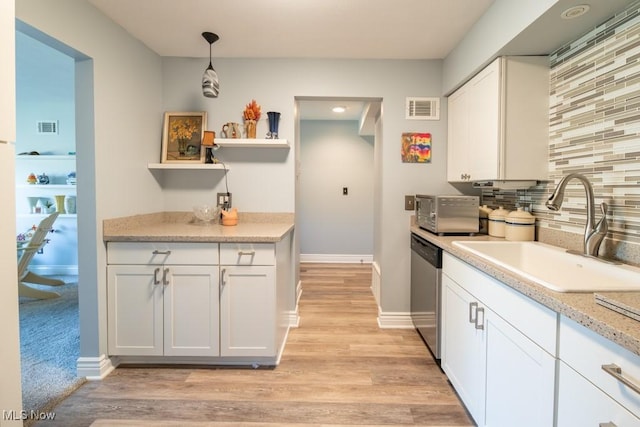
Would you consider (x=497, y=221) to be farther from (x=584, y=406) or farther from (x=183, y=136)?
(x=183, y=136)

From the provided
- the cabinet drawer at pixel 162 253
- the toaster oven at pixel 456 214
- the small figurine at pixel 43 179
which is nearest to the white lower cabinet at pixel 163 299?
the cabinet drawer at pixel 162 253

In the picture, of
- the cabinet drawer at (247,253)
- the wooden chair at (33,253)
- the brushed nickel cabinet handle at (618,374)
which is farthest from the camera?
the wooden chair at (33,253)

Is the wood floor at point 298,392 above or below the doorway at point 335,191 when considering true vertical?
below

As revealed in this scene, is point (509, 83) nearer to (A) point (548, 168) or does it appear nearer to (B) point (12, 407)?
(A) point (548, 168)

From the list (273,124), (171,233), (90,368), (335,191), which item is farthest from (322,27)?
(335,191)

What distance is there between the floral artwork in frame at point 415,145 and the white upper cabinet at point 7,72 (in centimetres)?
236

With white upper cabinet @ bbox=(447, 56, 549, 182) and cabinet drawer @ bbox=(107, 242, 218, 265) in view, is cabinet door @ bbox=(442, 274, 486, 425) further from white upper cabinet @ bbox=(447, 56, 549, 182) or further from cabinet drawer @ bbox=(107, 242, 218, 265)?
cabinet drawer @ bbox=(107, 242, 218, 265)

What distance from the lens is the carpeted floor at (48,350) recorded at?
1757mm

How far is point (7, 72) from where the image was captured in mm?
904

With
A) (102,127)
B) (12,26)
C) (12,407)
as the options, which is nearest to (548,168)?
(12,26)

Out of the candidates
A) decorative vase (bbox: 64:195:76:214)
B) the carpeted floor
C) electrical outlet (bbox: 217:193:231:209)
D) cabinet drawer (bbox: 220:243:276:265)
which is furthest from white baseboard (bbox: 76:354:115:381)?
decorative vase (bbox: 64:195:76:214)

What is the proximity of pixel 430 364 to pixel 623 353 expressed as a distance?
154cm

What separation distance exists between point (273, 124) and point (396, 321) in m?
1.99

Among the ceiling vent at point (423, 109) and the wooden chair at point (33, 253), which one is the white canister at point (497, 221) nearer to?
the ceiling vent at point (423, 109)
